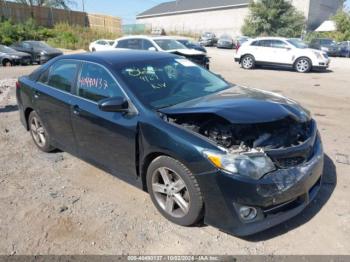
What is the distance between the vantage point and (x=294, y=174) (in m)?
3.12

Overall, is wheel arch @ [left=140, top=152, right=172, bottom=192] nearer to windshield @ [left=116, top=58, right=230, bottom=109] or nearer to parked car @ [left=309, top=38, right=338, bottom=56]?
windshield @ [left=116, top=58, right=230, bottom=109]

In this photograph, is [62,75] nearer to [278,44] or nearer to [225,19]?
[278,44]

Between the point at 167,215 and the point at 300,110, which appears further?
the point at 300,110

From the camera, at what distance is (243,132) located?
3.39m

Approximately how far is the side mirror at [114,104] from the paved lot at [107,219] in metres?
1.07

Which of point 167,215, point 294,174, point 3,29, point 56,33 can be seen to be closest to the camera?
point 294,174

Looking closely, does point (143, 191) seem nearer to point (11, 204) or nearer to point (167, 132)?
point (167, 132)

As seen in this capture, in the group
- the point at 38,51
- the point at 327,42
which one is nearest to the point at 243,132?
the point at 38,51

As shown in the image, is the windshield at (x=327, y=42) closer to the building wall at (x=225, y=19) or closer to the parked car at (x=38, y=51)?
the building wall at (x=225, y=19)

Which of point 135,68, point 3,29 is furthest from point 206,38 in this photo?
point 135,68

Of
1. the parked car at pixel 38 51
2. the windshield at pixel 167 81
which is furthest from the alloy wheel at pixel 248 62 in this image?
the windshield at pixel 167 81

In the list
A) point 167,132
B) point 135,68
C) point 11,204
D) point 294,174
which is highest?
point 135,68

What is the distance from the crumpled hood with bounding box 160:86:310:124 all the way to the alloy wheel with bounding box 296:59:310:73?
12992 mm

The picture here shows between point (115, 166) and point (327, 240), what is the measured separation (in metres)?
2.28
